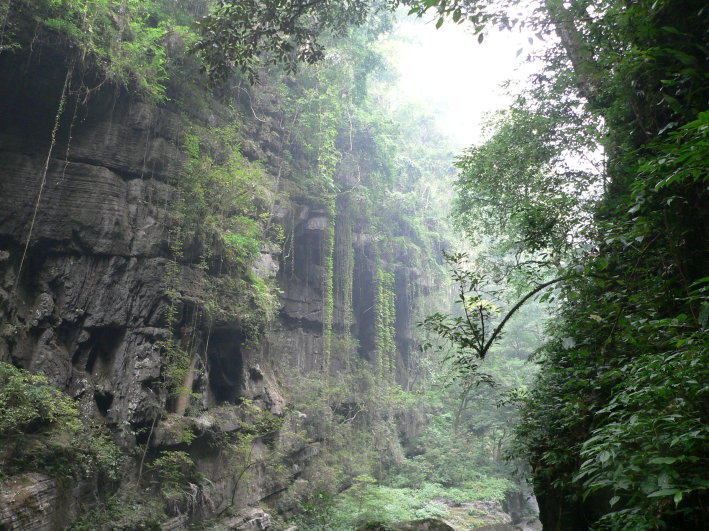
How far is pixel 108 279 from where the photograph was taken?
30.2 feet

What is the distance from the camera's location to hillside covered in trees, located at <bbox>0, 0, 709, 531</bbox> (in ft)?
8.59

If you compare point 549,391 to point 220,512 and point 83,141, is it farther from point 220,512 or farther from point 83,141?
point 83,141

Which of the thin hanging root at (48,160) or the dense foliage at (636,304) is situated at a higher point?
the thin hanging root at (48,160)

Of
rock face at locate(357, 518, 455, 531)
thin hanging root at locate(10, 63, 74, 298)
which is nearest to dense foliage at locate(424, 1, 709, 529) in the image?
rock face at locate(357, 518, 455, 531)

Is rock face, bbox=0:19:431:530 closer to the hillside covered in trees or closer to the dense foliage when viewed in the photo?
the hillside covered in trees

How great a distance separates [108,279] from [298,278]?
25.1ft

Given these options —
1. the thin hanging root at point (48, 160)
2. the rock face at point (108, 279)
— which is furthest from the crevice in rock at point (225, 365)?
the thin hanging root at point (48, 160)

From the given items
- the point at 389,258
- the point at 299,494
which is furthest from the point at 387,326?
the point at 299,494

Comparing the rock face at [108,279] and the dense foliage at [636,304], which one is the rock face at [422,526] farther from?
the rock face at [108,279]

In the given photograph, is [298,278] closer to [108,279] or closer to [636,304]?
[108,279]

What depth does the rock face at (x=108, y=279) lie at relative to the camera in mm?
8281

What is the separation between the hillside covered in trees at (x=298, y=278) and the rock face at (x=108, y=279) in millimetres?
50

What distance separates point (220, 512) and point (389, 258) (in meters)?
12.5

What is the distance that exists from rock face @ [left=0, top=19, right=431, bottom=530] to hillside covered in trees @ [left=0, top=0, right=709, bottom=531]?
50 millimetres
